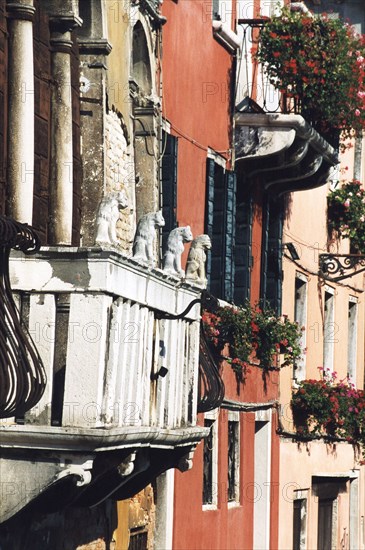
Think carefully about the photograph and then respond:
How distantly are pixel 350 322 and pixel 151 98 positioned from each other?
11.4 metres

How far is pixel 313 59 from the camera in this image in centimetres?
2164

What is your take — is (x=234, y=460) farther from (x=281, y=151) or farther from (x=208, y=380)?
(x=208, y=380)

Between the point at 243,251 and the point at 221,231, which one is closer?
the point at 221,231

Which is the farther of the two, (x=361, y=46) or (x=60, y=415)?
(x=361, y=46)

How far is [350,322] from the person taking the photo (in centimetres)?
2872

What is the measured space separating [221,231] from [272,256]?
2921 mm

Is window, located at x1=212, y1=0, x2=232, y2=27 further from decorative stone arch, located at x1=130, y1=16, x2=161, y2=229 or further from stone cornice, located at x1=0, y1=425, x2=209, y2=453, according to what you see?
stone cornice, located at x1=0, y1=425, x2=209, y2=453

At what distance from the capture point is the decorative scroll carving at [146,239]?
14345 mm

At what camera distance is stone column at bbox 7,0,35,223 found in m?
13.9

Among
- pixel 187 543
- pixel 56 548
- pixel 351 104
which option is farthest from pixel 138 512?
pixel 351 104

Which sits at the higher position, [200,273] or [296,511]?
→ [200,273]

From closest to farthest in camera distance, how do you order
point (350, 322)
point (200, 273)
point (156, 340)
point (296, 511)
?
point (156, 340) < point (200, 273) < point (296, 511) < point (350, 322)

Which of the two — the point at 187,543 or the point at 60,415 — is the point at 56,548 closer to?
the point at 60,415

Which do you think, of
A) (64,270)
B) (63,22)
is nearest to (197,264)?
(63,22)
